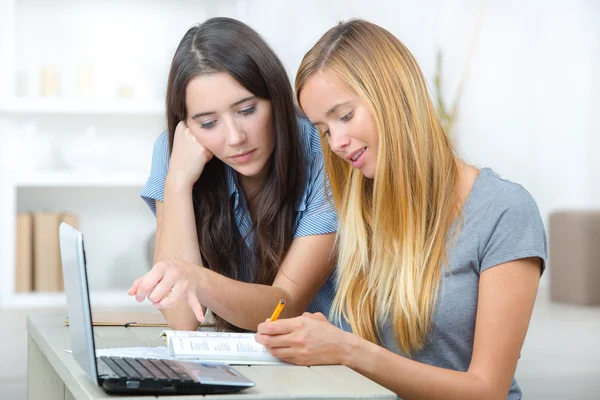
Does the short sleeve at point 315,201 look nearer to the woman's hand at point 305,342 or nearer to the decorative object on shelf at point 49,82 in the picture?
the woman's hand at point 305,342

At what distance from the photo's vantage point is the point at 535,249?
1371mm

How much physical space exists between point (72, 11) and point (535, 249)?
3.55 m

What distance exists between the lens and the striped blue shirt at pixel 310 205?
182 cm

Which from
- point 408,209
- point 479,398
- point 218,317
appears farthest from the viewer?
point 218,317

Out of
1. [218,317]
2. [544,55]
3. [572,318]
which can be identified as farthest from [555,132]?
[218,317]

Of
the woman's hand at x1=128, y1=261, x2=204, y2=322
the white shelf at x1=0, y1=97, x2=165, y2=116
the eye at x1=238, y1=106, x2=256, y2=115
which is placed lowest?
the woman's hand at x1=128, y1=261, x2=204, y2=322

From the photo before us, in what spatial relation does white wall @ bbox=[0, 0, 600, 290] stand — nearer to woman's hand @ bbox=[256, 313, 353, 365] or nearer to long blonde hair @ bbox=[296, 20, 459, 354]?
long blonde hair @ bbox=[296, 20, 459, 354]

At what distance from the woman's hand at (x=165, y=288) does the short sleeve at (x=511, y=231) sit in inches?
18.4

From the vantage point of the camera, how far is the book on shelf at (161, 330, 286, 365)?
1.27 metres

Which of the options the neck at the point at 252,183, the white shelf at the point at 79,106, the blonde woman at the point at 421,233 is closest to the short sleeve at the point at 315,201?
the neck at the point at 252,183

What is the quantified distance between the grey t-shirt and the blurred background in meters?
1.92

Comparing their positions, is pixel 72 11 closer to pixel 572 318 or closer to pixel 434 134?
pixel 572 318

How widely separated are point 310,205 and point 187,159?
29 cm

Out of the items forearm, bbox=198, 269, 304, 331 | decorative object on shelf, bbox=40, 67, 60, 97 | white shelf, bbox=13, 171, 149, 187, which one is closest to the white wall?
white shelf, bbox=13, 171, 149, 187
